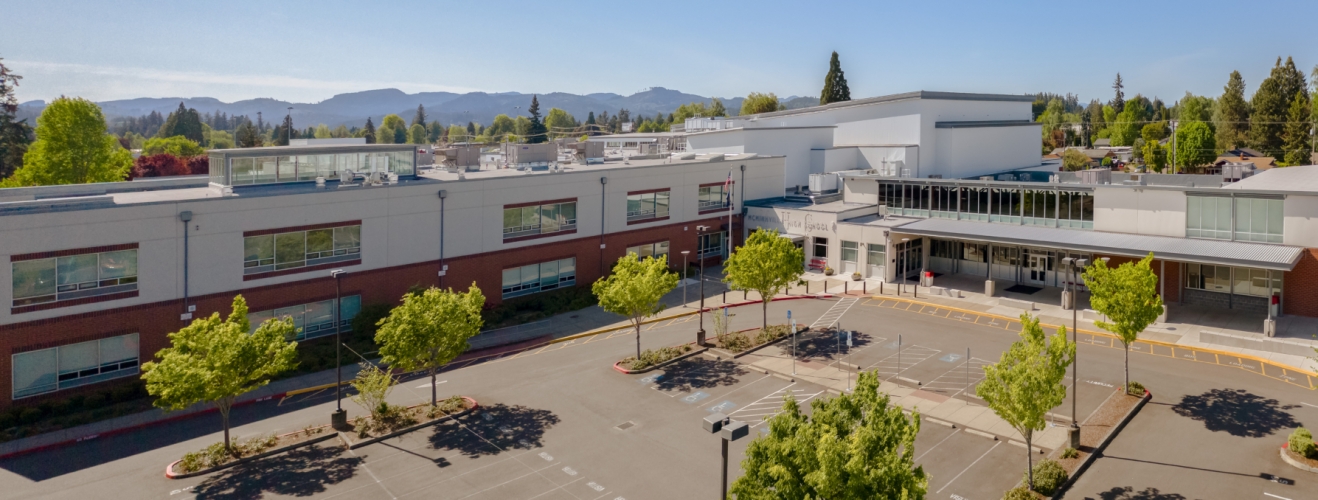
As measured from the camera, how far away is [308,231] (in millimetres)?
37656

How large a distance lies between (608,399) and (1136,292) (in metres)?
19.5

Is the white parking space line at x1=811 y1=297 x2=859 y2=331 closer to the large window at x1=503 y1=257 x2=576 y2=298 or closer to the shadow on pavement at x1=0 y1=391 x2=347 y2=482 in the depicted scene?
the large window at x1=503 y1=257 x2=576 y2=298

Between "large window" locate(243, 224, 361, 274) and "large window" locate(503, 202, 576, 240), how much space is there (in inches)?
354

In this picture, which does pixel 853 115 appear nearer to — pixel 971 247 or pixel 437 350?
pixel 971 247

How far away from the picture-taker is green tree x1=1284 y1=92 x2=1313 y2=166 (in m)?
104

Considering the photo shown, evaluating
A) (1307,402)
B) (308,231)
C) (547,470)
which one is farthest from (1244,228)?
(308,231)

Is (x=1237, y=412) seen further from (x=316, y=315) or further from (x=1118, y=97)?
(x=1118, y=97)

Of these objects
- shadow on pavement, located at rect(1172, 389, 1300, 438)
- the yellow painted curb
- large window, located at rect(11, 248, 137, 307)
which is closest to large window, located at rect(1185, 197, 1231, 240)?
the yellow painted curb

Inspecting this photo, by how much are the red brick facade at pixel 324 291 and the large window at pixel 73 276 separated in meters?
0.91

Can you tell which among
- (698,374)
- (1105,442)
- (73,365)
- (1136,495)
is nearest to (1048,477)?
(1136,495)

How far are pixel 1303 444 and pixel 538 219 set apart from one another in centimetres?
3615

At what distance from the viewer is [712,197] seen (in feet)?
189

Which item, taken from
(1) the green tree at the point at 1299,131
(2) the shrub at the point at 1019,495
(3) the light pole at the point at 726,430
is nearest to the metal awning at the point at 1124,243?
(2) the shrub at the point at 1019,495

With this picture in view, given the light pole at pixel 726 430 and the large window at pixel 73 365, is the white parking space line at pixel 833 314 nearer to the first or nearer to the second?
the light pole at pixel 726 430
